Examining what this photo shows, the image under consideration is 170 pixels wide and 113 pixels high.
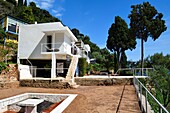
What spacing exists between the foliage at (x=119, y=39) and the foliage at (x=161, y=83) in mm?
17733

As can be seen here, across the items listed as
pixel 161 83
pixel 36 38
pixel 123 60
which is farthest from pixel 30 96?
pixel 123 60

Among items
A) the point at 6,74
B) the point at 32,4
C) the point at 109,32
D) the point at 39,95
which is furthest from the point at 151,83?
the point at 32,4

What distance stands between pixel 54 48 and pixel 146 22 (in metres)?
17.5

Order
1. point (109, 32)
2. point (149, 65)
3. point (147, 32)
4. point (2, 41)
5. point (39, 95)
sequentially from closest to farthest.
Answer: point (39, 95) → point (2, 41) → point (147, 32) → point (149, 65) → point (109, 32)

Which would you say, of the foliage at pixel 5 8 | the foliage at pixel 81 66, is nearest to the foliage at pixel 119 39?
the foliage at pixel 81 66

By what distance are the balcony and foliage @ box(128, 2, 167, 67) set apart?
600 inches

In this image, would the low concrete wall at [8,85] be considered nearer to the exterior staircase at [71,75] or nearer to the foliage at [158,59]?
the exterior staircase at [71,75]

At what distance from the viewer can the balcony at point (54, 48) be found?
1889cm

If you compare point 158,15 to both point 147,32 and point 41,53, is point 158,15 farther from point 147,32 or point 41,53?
point 41,53

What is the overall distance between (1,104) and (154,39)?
88.9 feet

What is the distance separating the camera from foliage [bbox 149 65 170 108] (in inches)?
439

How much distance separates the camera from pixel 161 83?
13.1 metres

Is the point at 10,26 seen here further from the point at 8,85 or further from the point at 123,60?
the point at 123,60

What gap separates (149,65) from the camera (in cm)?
3103
